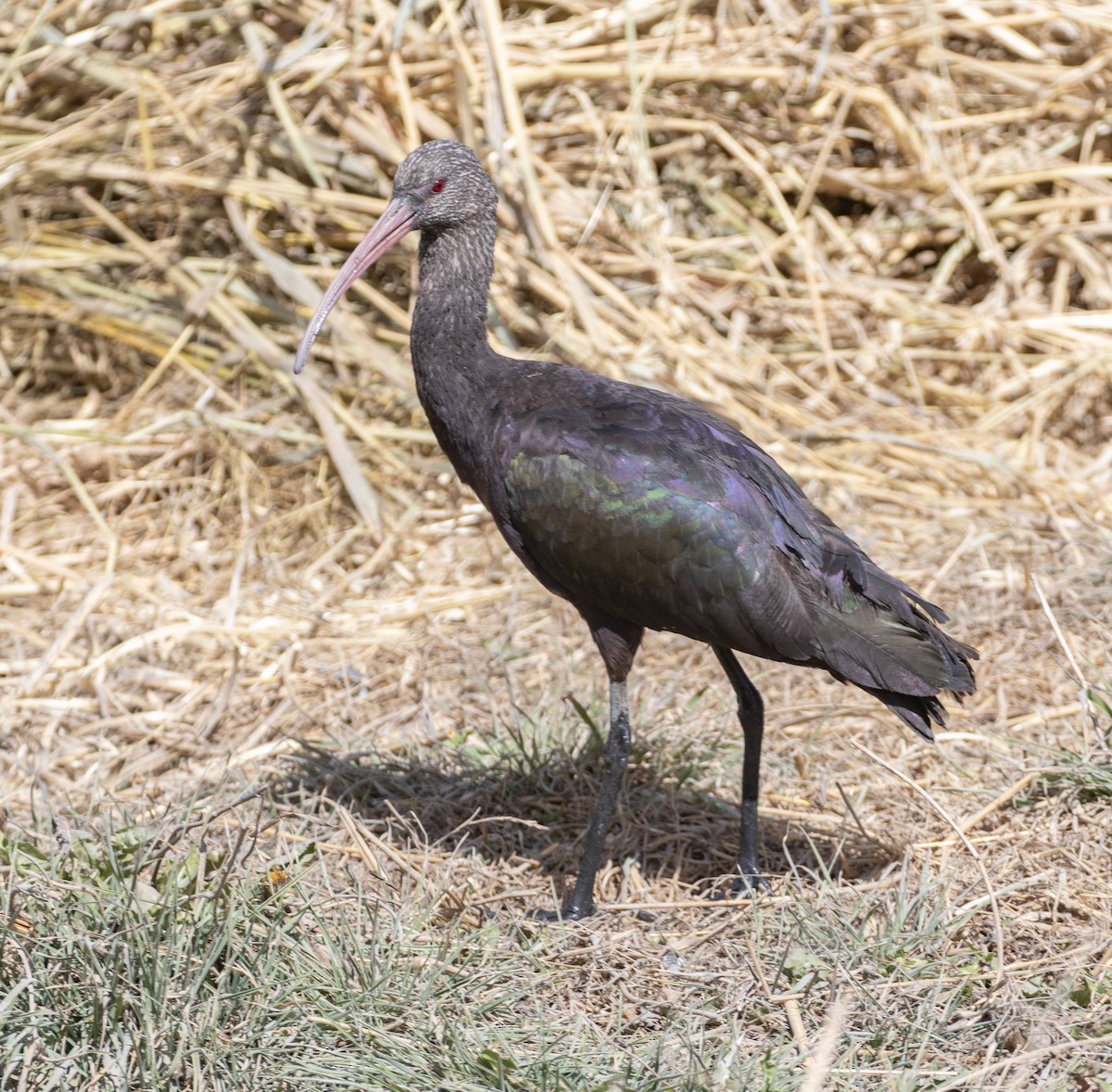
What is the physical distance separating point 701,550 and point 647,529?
0.14m

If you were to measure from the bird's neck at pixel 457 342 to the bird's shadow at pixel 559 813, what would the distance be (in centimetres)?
92

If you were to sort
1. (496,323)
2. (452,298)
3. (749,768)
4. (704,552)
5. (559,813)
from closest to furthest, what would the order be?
(704,552), (749,768), (452,298), (559,813), (496,323)

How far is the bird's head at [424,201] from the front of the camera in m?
3.67

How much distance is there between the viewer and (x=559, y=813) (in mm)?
3861

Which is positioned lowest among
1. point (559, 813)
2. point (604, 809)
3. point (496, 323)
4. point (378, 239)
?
point (559, 813)

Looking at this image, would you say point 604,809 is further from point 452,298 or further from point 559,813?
point 452,298

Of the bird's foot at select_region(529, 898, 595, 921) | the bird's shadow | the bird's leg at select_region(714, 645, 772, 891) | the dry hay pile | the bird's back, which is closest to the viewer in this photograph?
the bird's back

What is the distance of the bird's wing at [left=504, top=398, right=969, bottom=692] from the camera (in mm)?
3252

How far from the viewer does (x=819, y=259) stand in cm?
616

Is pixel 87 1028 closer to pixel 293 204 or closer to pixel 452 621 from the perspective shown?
pixel 452 621

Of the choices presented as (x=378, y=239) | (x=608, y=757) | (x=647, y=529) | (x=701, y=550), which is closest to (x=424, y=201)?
(x=378, y=239)

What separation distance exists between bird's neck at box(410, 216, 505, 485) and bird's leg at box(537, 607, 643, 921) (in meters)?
0.54

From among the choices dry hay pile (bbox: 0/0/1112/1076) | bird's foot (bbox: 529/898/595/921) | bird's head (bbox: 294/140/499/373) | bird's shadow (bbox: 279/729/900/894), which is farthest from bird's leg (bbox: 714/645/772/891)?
bird's head (bbox: 294/140/499/373)

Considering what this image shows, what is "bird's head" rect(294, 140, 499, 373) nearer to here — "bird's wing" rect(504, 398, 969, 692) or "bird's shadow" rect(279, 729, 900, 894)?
"bird's wing" rect(504, 398, 969, 692)
